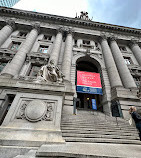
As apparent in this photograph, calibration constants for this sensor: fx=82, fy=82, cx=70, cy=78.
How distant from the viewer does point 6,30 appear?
51.0ft

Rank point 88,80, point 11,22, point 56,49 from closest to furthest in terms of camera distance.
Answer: point 88,80 < point 56,49 < point 11,22

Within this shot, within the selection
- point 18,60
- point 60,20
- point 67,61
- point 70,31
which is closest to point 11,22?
point 60,20

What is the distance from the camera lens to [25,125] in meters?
3.26

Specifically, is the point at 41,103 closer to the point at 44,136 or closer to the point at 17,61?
the point at 44,136

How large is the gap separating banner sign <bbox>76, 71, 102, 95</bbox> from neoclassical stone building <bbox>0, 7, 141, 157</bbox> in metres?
0.85

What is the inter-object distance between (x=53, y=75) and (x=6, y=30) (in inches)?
673

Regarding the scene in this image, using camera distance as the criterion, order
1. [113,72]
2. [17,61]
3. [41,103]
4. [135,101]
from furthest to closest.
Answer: [113,72] < [17,61] < [135,101] < [41,103]

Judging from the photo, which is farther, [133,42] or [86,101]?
[133,42]

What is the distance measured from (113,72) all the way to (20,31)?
802 inches

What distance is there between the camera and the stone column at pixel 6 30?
14.4 m

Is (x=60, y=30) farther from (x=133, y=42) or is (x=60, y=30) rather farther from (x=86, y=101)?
(x=133, y=42)

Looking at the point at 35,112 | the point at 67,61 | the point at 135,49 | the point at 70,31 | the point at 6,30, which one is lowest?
the point at 35,112

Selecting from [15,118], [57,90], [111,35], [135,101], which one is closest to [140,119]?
[57,90]

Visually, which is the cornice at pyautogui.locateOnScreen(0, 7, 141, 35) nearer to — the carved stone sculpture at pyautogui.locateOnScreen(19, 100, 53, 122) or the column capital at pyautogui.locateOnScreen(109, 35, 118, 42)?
the column capital at pyautogui.locateOnScreen(109, 35, 118, 42)
